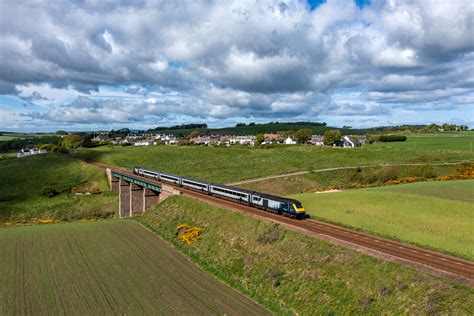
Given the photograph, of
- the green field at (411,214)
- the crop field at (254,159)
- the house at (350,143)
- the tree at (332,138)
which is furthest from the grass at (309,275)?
the tree at (332,138)

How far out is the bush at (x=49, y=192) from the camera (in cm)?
8500

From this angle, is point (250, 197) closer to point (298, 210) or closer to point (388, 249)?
point (298, 210)

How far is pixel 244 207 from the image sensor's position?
49.8 metres

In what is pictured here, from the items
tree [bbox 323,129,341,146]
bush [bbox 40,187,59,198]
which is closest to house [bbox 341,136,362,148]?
tree [bbox 323,129,341,146]

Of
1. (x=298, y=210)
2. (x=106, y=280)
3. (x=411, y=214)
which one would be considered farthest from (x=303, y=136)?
(x=106, y=280)

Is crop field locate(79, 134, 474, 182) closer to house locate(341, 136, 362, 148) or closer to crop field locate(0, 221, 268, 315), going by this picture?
house locate(341, 136, 362, 148)

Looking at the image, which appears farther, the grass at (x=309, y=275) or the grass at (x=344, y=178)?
the grass at (x=344, y=178)

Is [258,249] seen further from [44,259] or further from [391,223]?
[44,259]

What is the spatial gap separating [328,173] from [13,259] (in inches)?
2804

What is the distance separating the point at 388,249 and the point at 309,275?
705 cm

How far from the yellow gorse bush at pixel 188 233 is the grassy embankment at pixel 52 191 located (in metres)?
31.6

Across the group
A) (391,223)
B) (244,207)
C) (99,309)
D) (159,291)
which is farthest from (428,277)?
(244,207)

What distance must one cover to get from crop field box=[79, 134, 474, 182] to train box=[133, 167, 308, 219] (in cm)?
2219

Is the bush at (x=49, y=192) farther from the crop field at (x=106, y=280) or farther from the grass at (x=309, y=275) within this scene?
the grass at (x=309, y=275)
